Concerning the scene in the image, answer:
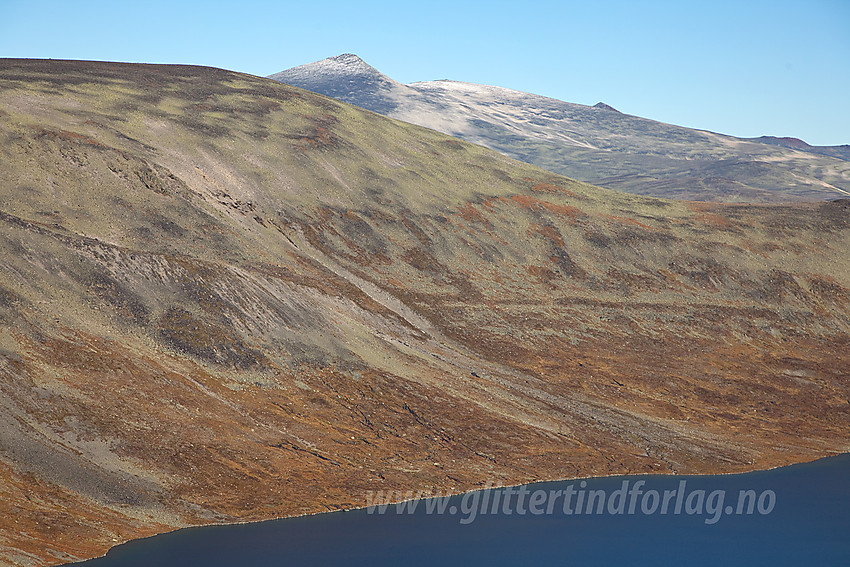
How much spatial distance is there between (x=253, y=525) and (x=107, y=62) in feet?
336

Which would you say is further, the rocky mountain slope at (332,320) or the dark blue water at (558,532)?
the rocky mountain slope at (332,320)

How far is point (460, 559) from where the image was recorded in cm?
4394

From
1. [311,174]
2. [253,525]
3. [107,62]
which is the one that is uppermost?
[107,62]

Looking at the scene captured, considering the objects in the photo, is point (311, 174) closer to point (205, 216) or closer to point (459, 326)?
point (205, 216)

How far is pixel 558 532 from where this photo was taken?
159ft

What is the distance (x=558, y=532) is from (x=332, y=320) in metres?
29.0

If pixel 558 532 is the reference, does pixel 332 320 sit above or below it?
above

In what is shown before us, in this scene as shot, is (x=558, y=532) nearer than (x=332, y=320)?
Yes

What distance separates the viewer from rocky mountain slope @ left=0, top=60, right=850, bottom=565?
48969mm

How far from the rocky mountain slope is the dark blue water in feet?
7.46

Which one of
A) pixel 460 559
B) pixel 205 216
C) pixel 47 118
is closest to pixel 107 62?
pixel 47 118

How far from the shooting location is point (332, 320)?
68.2 m

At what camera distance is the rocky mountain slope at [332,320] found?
49.0m

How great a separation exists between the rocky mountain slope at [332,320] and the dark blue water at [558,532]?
227 centimetres
